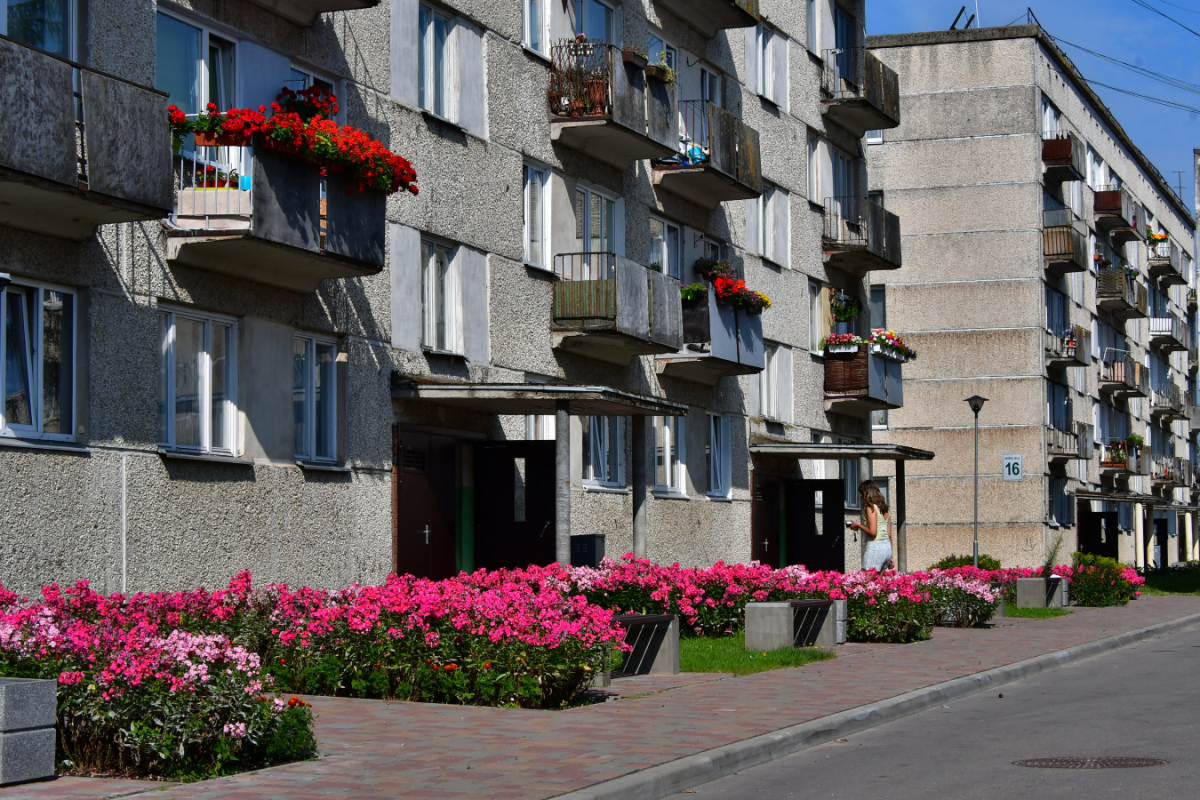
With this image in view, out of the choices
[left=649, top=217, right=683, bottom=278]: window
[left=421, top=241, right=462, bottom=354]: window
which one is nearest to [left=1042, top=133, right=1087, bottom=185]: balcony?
[left=649, top=217, right=683, bottom=278]: window

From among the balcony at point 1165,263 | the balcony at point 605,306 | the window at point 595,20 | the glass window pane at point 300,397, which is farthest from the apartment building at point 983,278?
the glass window pane at point 300,397

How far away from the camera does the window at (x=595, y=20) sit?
24.3m

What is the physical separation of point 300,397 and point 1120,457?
4684cm

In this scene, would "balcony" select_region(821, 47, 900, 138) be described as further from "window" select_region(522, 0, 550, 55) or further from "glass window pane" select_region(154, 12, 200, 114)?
"glass window pane" select_region(154, 12, 200, 114)

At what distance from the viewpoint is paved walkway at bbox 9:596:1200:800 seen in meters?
8.21

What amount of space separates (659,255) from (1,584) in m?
15.4

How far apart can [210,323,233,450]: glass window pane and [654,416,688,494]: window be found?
35.4 ft

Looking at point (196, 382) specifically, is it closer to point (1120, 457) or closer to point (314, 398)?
point (314, 398)

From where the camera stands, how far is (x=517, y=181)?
22062mm

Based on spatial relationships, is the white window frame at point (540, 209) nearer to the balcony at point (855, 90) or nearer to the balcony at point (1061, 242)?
the balcony at point (855, 90)

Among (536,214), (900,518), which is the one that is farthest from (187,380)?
(900,518)

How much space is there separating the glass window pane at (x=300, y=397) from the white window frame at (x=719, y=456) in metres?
11.7

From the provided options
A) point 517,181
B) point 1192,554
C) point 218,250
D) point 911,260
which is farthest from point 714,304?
point 1192,554

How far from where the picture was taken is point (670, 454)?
2680cm
